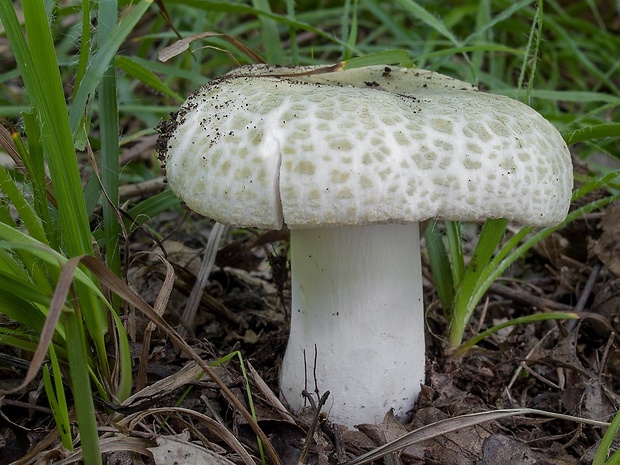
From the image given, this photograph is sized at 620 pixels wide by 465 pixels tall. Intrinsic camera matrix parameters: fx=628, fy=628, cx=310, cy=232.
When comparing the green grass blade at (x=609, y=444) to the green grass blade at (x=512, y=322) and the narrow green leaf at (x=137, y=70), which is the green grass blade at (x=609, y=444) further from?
the narrow green leaf at (x=137, y=70)

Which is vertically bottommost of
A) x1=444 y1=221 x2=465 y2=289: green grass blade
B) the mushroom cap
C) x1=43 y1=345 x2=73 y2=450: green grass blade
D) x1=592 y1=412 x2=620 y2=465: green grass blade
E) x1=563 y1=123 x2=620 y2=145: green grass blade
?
x1=592 y1=412 x2=620 y2=465: green grass blade

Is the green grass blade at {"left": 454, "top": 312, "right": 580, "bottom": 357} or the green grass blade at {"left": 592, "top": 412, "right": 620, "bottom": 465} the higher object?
the green grass blade at {"left": 592, "top": 412, "right": 620, "bottom": 465}

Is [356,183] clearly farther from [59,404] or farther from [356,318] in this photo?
[59,404]

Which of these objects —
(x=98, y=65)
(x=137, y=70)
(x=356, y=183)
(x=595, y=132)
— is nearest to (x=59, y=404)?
(x=356, y=183)

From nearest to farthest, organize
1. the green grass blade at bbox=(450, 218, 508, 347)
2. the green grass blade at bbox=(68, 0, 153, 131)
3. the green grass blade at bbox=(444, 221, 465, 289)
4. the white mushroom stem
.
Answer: the green grass blade at bbox=(68, 0, 153, 131) → the white mushroom stem → the green grass blade at bbox=(450, 218, 508, 347) → the green grass blade at bbox=(444, 221, 465, 289)

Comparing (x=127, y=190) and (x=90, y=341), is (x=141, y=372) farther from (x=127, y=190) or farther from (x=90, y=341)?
(x=127, y=190)

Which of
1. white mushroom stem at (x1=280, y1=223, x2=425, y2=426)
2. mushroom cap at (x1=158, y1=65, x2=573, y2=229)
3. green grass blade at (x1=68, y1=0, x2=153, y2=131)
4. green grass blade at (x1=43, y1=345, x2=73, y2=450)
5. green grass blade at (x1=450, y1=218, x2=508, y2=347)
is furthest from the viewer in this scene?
green grass blade at (x1=450, y1=218, x2=508, y2=347)

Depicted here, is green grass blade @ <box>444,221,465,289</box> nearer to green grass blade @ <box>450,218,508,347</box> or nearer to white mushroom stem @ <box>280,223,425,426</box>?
green grass blade @ <box>450,218,508,347</box>

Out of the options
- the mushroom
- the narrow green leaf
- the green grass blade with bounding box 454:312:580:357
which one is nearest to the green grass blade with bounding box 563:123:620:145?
the mushroom
